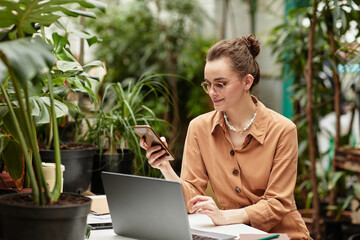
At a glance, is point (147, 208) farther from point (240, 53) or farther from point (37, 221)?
point (240, 53)

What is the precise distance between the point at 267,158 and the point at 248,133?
0.46 ft

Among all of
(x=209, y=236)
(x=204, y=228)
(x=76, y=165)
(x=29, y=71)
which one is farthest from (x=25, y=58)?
(x=76, y=165)

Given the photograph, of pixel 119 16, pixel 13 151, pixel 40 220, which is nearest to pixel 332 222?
pixel 13 151

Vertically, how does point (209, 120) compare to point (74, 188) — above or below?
above

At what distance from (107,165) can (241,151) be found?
2.75ft

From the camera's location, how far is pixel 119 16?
628 centimetres

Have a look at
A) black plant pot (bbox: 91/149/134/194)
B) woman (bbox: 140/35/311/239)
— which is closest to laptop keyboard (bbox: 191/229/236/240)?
woman (bbox: 140/35/311/239)

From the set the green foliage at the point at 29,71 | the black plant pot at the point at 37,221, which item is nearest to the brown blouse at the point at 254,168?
the green foliage at the point at 29,71

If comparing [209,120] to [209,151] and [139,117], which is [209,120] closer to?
[209,151]

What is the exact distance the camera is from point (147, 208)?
5.10 ft

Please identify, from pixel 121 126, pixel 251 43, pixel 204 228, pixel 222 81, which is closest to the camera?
pixel 204 228

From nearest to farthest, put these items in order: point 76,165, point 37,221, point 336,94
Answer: point 37,221 → point 76,165 → point 336,94

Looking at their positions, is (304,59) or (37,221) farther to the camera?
(304,59)

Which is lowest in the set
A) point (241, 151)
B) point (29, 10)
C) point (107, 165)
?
point (107, 165)
